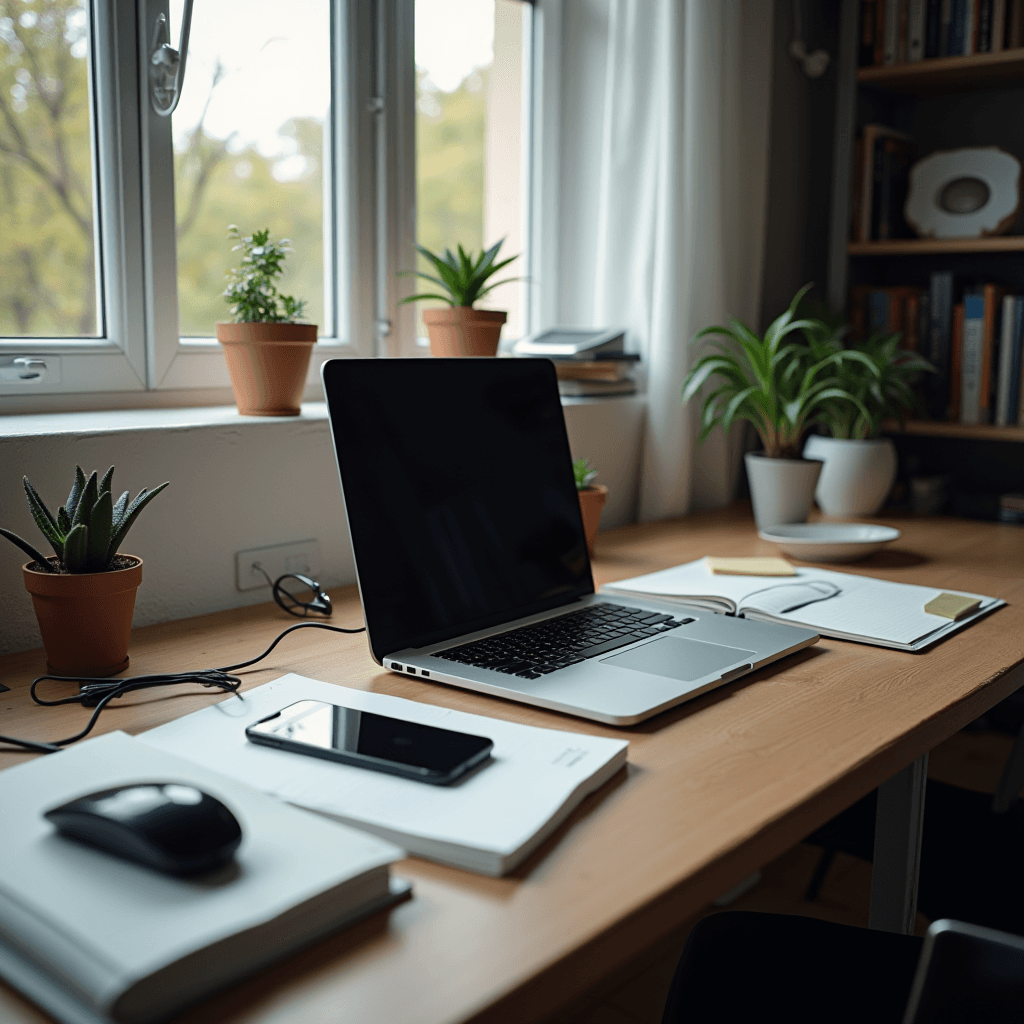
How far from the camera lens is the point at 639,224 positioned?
6.36ft

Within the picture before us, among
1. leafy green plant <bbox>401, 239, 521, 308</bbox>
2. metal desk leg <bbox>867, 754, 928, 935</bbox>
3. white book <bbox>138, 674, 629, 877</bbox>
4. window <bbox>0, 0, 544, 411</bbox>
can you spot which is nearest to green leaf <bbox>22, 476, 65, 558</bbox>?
white book <bbox>138, 674, 629, 877</bbox>

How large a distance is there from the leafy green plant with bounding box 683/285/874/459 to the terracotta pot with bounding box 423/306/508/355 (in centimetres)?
40

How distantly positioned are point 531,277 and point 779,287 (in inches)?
24.2

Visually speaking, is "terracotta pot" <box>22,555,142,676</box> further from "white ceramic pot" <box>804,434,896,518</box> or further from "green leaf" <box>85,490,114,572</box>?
"white ceramic pot" <box>804,434,896,518</box>

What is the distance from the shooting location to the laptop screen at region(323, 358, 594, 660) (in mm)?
1008

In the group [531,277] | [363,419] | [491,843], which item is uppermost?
[531,277]

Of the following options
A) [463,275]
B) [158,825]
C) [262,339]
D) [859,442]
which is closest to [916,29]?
[859,442]

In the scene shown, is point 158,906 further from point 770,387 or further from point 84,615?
point 770,387

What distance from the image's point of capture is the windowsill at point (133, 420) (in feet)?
3.70

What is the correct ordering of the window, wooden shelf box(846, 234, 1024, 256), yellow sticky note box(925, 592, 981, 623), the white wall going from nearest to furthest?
the white wall
yellow sticky note box(925, 592, 981, 623)
the window
wooden shelf box(846, 234, 1024, 256)

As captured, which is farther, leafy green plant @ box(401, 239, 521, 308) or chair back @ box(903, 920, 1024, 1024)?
leafy green plant @ box(401, 239, 521, 308)

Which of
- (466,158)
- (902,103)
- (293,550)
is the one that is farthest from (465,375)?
(902,103)

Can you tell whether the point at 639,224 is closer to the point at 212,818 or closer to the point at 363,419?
the point at 363,419

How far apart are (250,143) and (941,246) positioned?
1.42 metres
